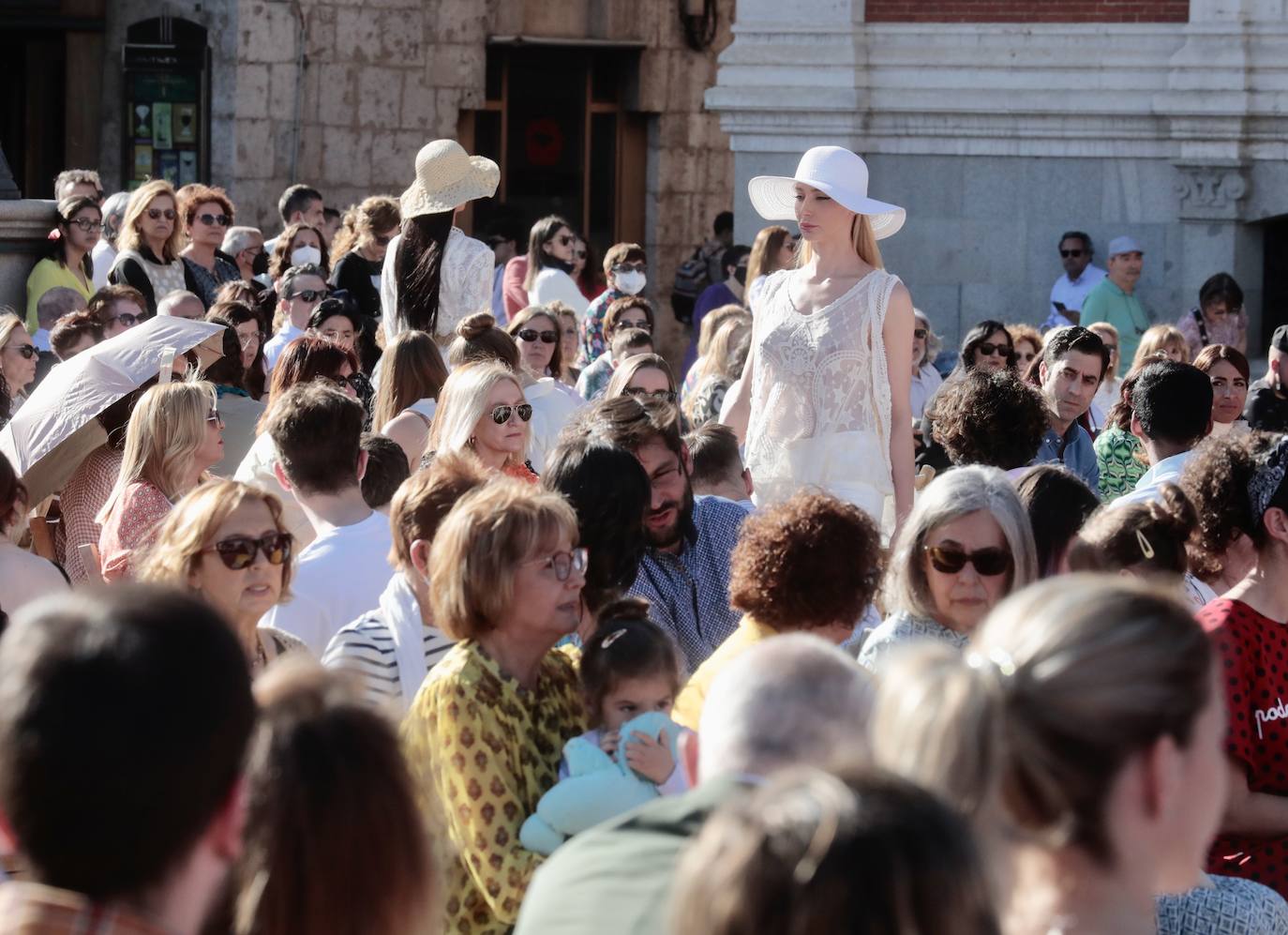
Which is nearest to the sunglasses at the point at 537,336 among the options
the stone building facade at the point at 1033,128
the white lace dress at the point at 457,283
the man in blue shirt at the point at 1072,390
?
the white lace dress at the point at 457,283

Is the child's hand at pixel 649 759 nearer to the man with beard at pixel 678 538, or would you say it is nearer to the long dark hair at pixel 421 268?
the man with beard at pixel 678 538

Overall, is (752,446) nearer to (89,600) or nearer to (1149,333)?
(1149,333)

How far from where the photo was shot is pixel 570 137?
856 inches

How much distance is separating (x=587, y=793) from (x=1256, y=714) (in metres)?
1.54

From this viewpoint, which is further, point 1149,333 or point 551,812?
point 1149,333

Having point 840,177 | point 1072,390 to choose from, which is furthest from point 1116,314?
point 840,177

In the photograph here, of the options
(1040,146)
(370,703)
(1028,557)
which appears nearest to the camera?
(370,703)

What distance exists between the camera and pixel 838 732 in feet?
9.08

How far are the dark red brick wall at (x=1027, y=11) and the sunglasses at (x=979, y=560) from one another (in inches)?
408

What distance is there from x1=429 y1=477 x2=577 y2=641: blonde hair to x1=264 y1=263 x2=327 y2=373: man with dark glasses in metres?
6.15

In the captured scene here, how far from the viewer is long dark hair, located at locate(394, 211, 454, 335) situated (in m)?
9.15

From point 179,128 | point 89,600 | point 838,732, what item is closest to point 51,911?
point 89,600

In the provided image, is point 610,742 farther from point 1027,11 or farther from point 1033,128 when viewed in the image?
point 1027,11

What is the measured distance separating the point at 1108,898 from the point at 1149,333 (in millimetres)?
7446
